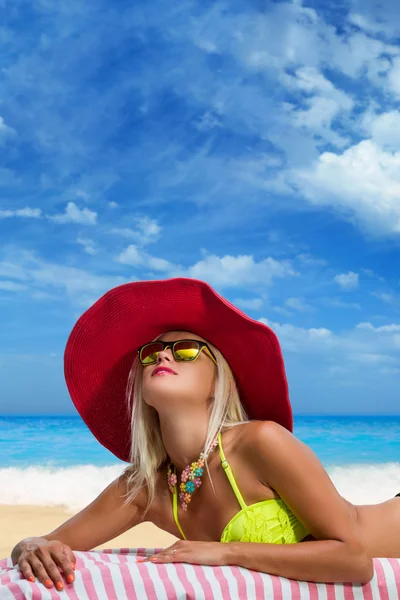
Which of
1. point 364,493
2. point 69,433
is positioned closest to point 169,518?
point 364,493

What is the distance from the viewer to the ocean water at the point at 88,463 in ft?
47.7

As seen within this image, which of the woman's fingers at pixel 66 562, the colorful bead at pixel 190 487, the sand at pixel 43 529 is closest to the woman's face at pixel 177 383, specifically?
the colorful bead at pixel 190 487

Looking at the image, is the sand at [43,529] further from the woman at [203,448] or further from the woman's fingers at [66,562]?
the woman's fingers at [66,562]

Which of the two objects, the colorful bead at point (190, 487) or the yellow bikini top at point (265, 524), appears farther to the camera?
the colorful bead at point (190, 487)

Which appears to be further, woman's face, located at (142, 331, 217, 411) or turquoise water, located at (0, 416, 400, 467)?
turquoise water, located at (0, 416, 400, 467)

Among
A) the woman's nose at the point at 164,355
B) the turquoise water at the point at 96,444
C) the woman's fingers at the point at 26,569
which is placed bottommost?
the woman's fingers at the point at 26,569

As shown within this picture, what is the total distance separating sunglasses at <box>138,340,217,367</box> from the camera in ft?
10.9

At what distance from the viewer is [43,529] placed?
8609mm

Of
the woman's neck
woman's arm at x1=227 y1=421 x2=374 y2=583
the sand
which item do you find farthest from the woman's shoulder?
the sand

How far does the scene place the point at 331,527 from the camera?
9.22 ft

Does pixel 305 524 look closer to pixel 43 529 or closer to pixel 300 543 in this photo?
pixel 300 543

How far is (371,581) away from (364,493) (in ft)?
40.8

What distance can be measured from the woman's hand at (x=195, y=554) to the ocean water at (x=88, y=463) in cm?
902

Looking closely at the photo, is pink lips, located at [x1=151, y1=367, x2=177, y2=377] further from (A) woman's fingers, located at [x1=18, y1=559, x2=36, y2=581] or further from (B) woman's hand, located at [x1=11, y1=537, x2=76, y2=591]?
(A) woman's fingers, located at [x1=18, y1=559, x2=36, y2=581]
